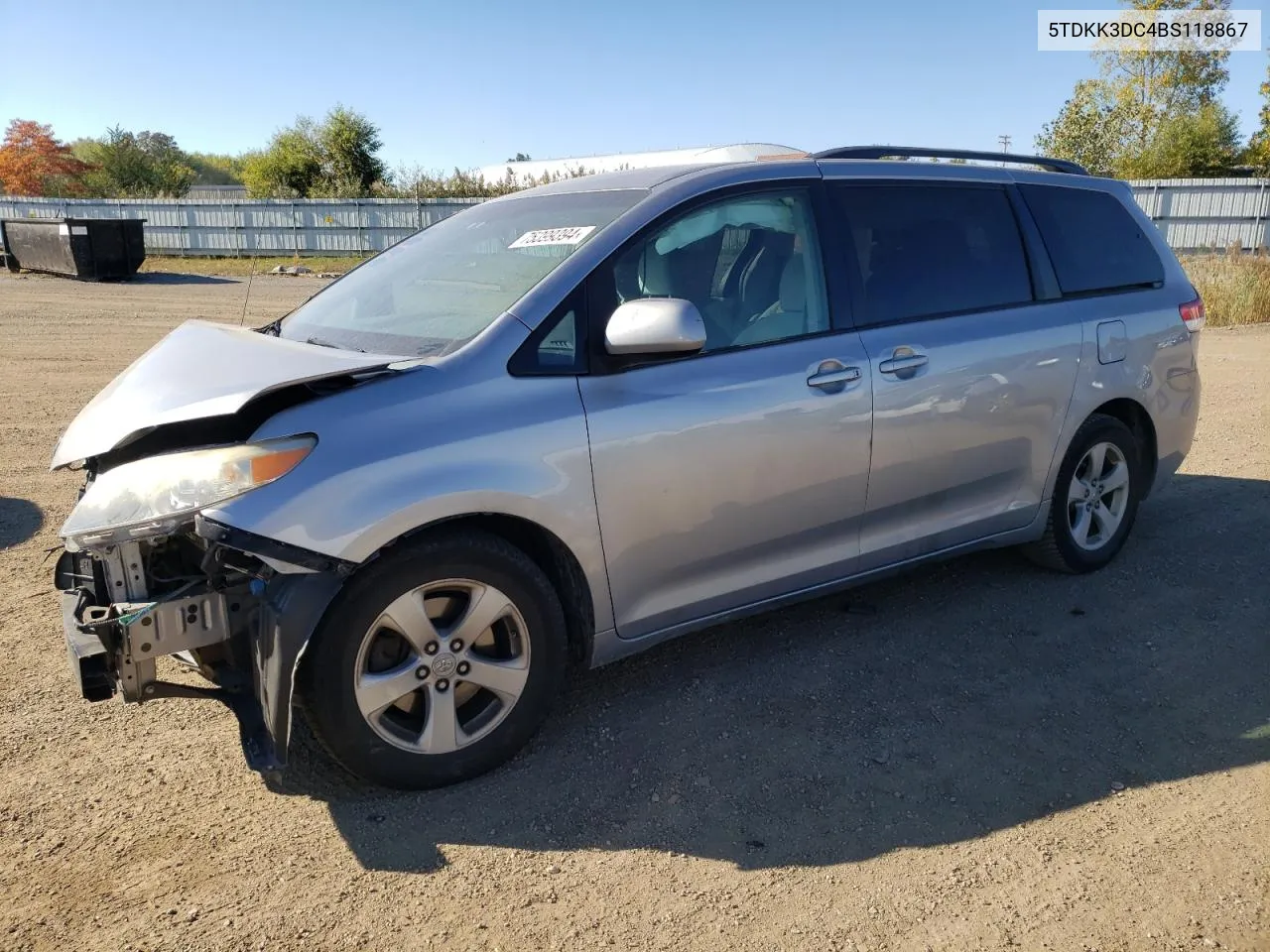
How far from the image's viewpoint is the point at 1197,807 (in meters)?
3.08

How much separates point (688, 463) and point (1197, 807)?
1909mm

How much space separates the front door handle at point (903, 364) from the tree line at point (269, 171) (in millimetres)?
29663

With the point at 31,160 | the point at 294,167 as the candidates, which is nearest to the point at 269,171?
the point at 294,167

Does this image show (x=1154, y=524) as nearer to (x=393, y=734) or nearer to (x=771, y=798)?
(x=771, y=798)

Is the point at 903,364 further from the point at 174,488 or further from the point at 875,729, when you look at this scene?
the point at 174,488

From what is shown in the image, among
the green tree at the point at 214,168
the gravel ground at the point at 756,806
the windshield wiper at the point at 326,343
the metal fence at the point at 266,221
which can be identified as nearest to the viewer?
the gravel ground at the point at 756,806

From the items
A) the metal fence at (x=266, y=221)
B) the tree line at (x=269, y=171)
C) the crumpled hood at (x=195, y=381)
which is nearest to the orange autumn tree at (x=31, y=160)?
the tree line at (x=269, y=171)

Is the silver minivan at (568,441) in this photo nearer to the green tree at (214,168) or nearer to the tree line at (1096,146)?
the tree line at (1096,146)

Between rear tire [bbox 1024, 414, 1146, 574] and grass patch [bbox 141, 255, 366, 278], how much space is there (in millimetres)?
24510

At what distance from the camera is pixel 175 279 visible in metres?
25.2

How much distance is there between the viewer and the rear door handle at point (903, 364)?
153 inches

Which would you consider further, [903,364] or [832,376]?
[903,364]

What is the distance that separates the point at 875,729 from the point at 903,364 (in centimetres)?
142


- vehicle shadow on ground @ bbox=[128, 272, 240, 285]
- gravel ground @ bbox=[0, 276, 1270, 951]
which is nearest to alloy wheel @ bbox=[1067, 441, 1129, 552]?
gravel ground @ bbox=[0, 276, 1270, 951]
